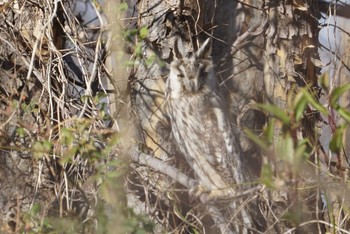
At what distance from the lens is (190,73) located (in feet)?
11.7

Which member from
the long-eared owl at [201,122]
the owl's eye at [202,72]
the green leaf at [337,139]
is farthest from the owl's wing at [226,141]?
the green leaf at [337,139]

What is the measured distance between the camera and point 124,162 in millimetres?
2324

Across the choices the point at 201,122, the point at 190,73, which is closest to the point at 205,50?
the point at 190,73

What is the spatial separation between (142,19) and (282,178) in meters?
1.66

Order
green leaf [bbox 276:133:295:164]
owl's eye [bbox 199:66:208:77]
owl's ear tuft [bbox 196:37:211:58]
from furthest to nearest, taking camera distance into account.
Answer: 1. owl's eye [bbox 199:66:208:77]
2. owl's ear tuft [bbox 196:37:211:58]
3. green leaf [bbox 276:133:295:164]

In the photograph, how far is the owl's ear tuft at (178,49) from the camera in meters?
3.34

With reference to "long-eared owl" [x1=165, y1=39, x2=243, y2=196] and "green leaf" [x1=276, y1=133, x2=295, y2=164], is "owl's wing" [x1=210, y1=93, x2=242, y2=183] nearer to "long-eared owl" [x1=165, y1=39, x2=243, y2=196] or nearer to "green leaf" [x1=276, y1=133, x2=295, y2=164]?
"long-eared owl" [x1=165, y1=39, x2=243, y2=196]

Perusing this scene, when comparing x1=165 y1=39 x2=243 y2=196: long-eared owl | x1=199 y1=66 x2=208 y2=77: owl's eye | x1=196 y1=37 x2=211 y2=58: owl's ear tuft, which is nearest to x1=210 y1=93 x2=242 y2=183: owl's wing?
x1=165 y1=39 x2=243 y2=196: long-eared owl

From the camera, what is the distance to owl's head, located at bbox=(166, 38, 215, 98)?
3398 millimetres

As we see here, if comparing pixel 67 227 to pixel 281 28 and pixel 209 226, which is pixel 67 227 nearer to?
pixel 209 226

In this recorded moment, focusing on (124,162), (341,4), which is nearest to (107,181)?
(124,162)

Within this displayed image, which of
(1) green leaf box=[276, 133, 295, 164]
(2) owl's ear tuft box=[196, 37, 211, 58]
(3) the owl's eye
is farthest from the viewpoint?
(3) the owl's eye

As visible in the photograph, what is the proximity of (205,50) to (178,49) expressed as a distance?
123mm

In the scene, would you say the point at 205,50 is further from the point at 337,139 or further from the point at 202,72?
the point at 337,139
